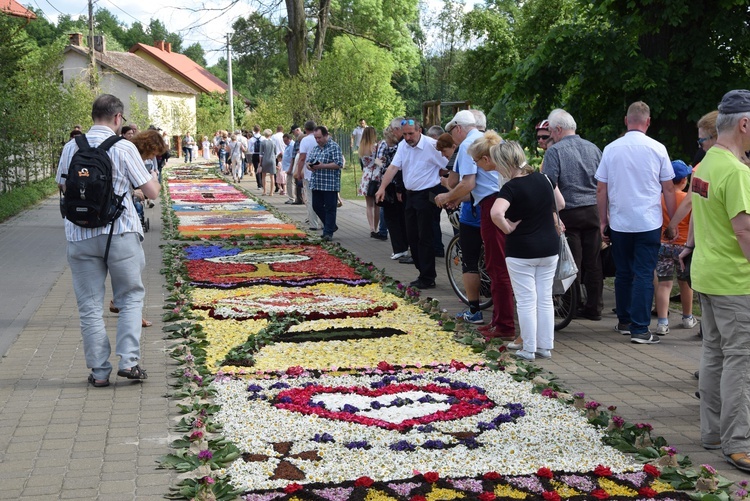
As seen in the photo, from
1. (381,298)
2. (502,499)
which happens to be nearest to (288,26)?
(381,298)

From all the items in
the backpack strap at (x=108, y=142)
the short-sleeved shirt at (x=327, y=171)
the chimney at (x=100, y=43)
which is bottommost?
the short-sleeved shirt at (x=327, y=171)

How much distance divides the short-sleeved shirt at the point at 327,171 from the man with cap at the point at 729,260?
468 inches

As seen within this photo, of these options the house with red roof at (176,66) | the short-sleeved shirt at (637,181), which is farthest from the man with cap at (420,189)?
the house with red roof at (176,66)

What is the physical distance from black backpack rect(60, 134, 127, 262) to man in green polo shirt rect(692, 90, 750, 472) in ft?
13.5

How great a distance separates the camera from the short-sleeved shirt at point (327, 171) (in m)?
17.3

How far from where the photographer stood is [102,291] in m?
7.44

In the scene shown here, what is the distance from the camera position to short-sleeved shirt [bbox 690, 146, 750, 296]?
546 centimetres

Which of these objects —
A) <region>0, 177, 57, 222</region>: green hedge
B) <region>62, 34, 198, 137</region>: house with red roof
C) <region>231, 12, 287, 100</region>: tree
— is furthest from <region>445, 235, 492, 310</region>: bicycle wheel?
<region>62, 34, 198, 137</region>: house with red roof

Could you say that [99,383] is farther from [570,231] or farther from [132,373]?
[570,231]

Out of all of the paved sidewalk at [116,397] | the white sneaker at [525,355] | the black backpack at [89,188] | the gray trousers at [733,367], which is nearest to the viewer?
the paved sidewalk at [116,397]

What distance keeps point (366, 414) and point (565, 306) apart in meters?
3.51

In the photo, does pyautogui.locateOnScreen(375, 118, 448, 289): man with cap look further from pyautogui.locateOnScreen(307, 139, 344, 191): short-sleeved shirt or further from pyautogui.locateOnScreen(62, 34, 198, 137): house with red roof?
pyautogui.locateOnScreen(62, 34, 198, 137): house with red roof

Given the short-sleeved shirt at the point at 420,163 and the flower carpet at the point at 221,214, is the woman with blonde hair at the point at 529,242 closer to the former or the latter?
the short-sleeved shirt at the point at 420,163

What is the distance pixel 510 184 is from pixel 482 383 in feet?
5.59
